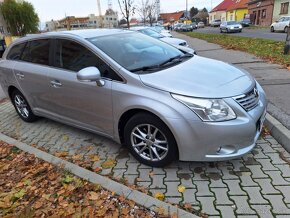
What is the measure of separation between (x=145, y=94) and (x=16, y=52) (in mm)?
3118

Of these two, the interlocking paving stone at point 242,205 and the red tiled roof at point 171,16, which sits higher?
the interlocking paving stone at point 242,205

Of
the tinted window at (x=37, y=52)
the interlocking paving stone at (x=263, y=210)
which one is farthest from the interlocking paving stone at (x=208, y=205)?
the tinted window at (x=37, y=52)

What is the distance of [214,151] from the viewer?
Answer: 2951 mm

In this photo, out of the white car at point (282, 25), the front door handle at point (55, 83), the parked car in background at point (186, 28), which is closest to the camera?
the front door handle at point (55, 83)

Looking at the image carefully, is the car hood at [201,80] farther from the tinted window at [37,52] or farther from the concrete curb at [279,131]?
the tinted window at [37,52]

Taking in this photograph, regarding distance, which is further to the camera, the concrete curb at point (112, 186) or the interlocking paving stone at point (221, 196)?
the interlocking paving stone at point (221, 196)

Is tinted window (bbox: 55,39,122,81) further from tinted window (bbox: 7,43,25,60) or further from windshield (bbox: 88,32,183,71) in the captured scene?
tinted window (bbox: 7,43,25,60)

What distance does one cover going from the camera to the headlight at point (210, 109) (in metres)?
2.84

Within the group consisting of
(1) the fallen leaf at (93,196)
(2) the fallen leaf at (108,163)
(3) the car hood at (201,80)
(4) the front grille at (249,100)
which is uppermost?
(3) the car hood at (201,80)

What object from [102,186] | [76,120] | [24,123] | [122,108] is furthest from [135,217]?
[24,123]

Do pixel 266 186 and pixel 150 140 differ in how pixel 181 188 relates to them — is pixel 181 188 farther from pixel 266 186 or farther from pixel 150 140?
pixel 266 186

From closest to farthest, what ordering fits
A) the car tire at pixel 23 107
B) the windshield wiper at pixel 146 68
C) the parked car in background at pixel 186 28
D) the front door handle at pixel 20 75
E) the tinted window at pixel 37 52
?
the windshield wiper at pixel 146 68 → the tinted window at pixel 37 52 → the front door handle at pixel 20 75 → the car tire at pixel 23 107 → the parked car in background at pixel 186 28

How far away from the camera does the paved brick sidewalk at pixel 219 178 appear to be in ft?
8.76

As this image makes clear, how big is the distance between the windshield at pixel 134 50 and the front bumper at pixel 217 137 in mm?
1088
